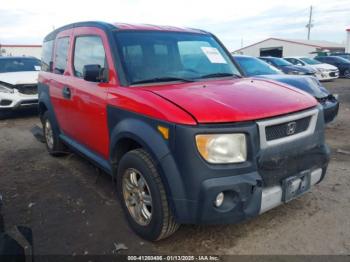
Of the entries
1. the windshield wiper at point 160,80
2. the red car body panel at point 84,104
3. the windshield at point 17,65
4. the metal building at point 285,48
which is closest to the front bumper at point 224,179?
the windshield wiper at point 160,80

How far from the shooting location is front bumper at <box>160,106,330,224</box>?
2566 millimetres

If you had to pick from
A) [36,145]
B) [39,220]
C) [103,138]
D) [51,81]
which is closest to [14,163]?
[36,145]

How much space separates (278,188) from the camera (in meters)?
2.85

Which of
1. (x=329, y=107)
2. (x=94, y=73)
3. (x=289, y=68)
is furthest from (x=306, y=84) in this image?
(x=289, y=68)

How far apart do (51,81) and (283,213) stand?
3597 millimetres

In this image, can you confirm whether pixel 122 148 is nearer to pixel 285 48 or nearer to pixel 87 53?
pixel 87 53

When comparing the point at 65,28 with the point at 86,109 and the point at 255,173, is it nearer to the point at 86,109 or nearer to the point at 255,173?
the point at 86,109

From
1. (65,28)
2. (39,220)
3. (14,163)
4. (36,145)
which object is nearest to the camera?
(39,220)

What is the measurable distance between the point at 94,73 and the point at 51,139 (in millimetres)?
2568

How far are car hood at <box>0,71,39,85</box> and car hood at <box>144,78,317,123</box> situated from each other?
6.96 meters

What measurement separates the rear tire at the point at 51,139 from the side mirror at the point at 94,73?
2.09 m

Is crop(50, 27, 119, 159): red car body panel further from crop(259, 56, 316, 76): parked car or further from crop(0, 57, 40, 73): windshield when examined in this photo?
crop(259, 56, 316, 76): parked car

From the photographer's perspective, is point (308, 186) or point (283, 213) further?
point (283, 213)

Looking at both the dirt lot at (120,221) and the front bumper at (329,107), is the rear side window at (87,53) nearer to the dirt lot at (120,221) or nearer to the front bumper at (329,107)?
the dirt lot at (120,221)
